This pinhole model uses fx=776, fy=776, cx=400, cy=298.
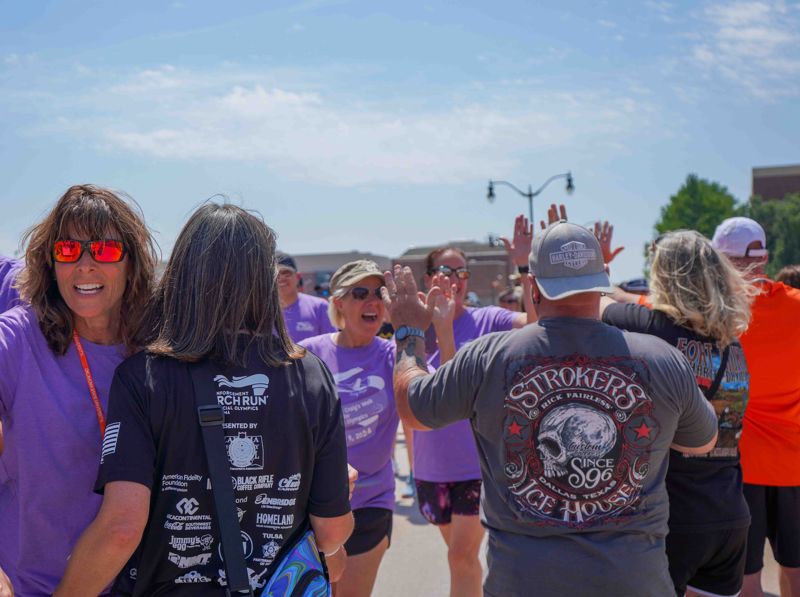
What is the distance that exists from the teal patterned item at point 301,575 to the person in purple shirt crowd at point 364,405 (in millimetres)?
1901

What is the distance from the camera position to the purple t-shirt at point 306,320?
755cm

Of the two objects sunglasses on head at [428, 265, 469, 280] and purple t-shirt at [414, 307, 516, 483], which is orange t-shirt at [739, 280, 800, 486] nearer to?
purple t-shirt at [414, 307, 516, 483]

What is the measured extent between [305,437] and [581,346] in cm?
101

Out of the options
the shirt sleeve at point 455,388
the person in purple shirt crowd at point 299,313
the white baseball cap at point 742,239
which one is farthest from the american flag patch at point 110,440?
the person in purple shirt crowd at point 299,313

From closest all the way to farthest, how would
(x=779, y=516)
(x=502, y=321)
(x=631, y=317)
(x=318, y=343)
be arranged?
(x=631, y=317)
(x=779, y=516)
(x=318, y=343)
(x=502, y=321)

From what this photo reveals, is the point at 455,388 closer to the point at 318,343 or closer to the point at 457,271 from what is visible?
the point at 318,343

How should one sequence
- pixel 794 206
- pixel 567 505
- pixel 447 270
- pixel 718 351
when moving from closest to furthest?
pixel 567 505 → pixel 718 351 → pixel 447 270 → pixel 794 206

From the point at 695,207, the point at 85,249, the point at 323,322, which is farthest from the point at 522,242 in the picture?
the point at 695,207

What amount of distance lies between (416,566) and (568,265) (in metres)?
4.04

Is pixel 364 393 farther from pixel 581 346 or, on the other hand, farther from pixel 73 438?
pixel 73 438

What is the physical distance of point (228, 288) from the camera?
233cm

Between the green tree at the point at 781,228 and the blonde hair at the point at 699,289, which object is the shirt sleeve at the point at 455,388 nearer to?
the blonde hair at the point at 699,289


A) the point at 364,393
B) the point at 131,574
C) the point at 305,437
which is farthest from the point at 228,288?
the point at 364,393

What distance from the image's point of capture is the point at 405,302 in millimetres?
3277
